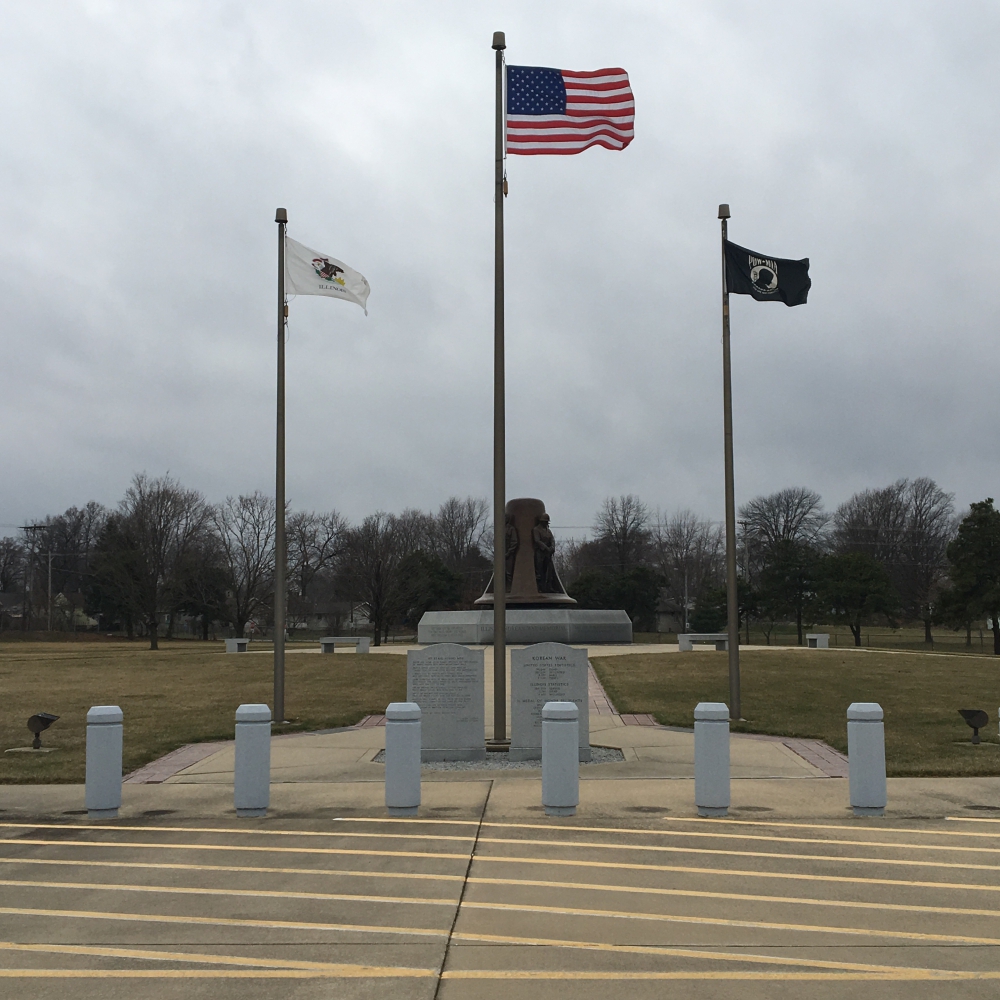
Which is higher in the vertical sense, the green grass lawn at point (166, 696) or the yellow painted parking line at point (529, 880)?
the yellow painted parking line at point (529, 880)

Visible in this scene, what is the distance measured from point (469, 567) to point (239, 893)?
259 feet

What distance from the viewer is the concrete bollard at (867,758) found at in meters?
8.58

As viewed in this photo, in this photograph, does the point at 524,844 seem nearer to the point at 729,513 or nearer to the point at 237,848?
the point at 237,848

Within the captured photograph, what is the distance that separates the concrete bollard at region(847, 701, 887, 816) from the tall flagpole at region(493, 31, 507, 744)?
4.81 meters

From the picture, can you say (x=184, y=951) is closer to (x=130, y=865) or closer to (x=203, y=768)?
(x=130, y=865)

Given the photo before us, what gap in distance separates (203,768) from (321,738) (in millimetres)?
2957

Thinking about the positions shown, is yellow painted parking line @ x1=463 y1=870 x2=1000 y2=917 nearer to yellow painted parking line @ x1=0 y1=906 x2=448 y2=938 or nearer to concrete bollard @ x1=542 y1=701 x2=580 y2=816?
yellow painted parking line @ x1=0 y1=906 x2=448 y2=938

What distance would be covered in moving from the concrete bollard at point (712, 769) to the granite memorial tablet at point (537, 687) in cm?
351

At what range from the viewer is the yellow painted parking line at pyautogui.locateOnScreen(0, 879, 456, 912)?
6.22 metres

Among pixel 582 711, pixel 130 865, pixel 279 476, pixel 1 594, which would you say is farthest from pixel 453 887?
pixel 1 594

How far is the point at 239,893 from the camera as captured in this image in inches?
252

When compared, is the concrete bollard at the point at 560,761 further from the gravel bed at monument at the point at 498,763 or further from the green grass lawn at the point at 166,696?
the green grass lawn at the point at 166,696

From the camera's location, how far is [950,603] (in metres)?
46.5

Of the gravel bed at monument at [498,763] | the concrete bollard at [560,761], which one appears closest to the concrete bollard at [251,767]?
the concrete bollard at [560,761]
